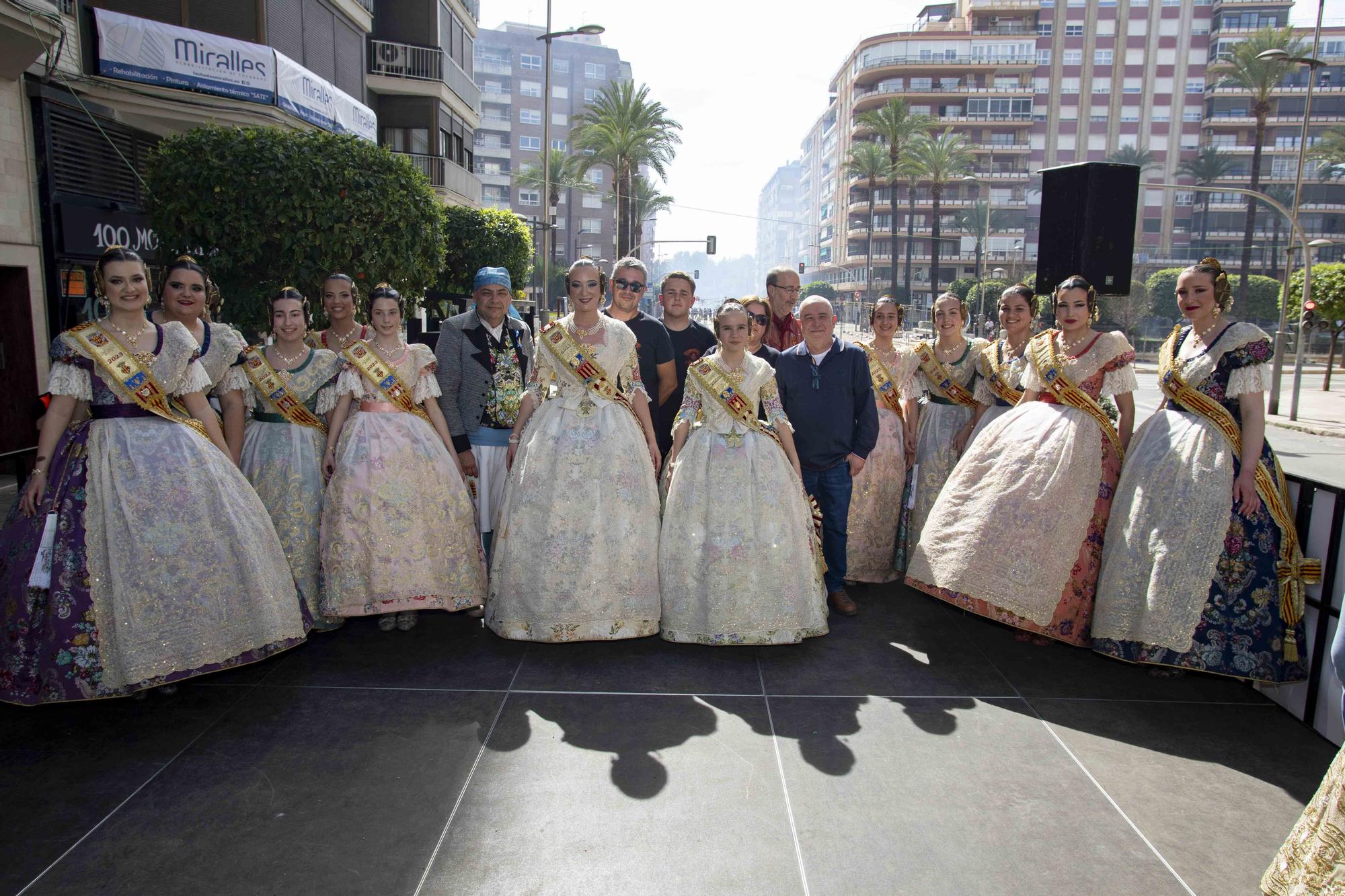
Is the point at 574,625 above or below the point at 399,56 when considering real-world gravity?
below

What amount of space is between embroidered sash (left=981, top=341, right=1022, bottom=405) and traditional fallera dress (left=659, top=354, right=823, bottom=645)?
1.60m

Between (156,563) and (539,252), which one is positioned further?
(539,252)

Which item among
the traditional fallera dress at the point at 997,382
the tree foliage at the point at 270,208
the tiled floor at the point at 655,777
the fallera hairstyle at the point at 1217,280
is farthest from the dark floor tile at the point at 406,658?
the tree foliage at the point at 270,208

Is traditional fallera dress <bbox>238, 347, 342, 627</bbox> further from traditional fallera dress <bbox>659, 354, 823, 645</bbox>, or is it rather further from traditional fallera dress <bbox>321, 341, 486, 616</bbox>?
traditional fallera dress <bbox>659, 354, 823, 645</bbox>

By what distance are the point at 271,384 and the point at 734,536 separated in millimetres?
2682

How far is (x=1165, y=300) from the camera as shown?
4828cm

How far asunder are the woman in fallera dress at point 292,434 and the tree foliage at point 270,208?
4154 mm

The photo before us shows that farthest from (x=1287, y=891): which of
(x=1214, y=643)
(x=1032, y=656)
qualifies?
(x=1032, y=656)

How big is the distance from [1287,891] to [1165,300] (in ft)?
177

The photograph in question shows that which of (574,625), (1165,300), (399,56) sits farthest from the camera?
(1165,300)

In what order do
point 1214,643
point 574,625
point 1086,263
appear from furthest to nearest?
1. point 1086,263
2. point 574,625
3. point 1214,643

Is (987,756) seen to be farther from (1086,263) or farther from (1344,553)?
(1086,263)

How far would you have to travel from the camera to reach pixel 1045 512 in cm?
443

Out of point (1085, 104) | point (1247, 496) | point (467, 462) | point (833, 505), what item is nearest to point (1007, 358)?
point (833, 505)
